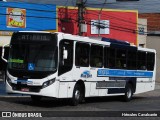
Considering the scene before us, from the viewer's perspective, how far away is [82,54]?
61.8ft

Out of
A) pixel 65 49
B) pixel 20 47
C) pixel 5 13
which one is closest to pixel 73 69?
pixel 65 49

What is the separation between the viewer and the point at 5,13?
3438cm

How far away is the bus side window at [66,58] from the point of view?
17.5m

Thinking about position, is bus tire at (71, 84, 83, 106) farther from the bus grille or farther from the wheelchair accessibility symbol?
the wheelchair accessibility symbol

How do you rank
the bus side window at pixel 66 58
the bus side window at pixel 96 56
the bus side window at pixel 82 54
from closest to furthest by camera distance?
the bus side window at pixel 66 58 → the bus side window at pixel 82 54 → the bus side window at pixel 96 56

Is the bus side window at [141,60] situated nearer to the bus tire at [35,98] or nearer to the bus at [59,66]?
the bus at [59,66]

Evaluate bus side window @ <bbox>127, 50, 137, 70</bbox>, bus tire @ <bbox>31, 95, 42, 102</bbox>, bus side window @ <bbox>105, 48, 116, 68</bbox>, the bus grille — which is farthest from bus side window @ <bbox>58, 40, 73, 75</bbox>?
bus side window @ <bbox>127, 50, 137, 70</bbox>

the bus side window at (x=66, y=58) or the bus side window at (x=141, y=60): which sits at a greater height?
the bus side window at (x=66, y=58)

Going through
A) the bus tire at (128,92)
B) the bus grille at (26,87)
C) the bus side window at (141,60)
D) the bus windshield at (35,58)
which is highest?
the bus windshield at (35,58)

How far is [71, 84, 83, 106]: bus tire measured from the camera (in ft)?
60.0

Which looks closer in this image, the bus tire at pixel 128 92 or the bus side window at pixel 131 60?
the bus side window at pixel 131 60

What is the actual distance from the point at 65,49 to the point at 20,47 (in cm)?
174

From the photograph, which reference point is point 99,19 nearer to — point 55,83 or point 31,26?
point 31,26

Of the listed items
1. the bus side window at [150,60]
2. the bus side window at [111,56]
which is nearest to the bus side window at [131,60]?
the bus side window at [111,56]
